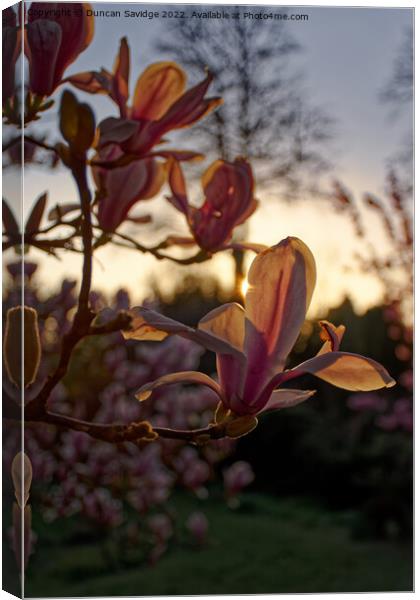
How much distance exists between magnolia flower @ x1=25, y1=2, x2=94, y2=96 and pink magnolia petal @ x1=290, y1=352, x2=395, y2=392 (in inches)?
9.7

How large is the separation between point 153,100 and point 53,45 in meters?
0.07

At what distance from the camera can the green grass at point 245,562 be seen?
69.5 inches

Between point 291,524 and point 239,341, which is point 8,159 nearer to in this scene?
point 239,341

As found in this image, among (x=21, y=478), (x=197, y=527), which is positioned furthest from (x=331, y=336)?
(x=197, y=527)

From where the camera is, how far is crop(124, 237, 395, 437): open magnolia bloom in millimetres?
452

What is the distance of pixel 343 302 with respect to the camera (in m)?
2.11

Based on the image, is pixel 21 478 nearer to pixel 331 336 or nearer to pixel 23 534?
pixel 23 534

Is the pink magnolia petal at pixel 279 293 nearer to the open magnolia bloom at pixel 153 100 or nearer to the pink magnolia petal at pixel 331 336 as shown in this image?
the pink magnolia petal at pixel 331 336

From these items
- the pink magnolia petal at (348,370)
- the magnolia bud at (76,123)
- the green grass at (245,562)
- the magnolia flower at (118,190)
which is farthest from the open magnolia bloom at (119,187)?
the green grass at (245,562)

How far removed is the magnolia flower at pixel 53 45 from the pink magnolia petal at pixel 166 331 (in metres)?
0.18

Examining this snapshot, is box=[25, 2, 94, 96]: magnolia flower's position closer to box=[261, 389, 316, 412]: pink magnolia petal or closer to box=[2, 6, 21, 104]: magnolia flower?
box=[2, 6, 21, 104]: magnolia flower

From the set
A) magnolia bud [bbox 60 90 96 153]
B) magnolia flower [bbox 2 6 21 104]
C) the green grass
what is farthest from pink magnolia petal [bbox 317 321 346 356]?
the green grass

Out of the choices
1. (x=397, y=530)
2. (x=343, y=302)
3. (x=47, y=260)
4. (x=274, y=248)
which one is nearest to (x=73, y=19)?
(x=274, y=248)

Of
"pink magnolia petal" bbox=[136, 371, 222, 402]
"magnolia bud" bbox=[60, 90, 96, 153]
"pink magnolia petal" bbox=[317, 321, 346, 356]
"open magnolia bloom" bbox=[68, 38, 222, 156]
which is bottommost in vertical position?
"pink magnolia petal" bbox=[136, 371, 222, 402]
